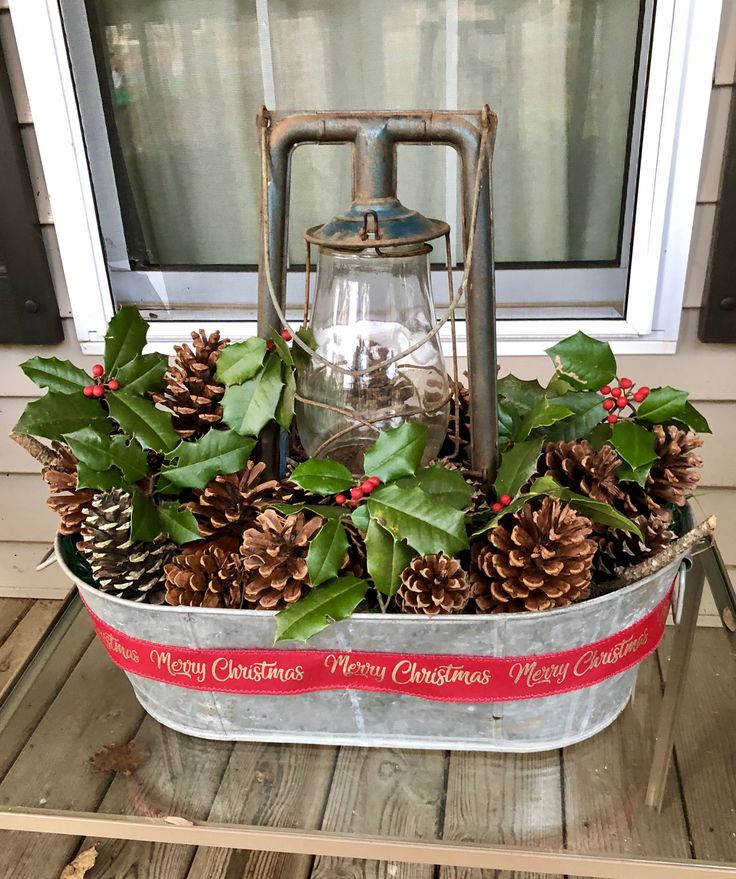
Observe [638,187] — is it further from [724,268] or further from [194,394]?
[194,394]

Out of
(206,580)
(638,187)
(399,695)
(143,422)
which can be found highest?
(638,187)

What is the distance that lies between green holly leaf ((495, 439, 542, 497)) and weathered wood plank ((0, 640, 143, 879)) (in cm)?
43

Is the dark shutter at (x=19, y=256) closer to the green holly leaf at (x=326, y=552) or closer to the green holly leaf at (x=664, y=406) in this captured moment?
the green holly leaf at (x=326, y=552)

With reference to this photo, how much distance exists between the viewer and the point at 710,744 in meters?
0.70

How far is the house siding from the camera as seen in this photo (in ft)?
3.28

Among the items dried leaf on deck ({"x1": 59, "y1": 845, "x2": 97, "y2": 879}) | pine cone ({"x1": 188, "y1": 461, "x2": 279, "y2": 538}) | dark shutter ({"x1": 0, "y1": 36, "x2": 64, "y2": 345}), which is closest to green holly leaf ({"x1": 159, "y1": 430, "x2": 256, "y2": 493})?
pine cone ({"x1": 188, "y1": 461, "x2": 279, "y2": 538})

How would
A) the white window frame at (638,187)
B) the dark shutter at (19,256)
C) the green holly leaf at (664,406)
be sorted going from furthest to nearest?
the dark shutter at (19,256) < the white window frame at (638,187) < the green holly leaf at (664,406)

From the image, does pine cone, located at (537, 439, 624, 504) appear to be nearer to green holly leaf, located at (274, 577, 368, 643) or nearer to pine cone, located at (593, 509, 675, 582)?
pine cone, located at (593, 509, 675, 582)

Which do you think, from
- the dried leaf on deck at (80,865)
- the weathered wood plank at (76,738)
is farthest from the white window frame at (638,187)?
the dried leaf on deck at (80,865)

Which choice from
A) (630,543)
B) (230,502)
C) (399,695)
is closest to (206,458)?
(230,502)

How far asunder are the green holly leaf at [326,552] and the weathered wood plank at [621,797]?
301mm

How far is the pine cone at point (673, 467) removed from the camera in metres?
0.64

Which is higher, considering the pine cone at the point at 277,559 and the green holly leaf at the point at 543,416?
the green holly leaf at the point at 543,416

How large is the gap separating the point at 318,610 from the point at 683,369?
0.80 meters
